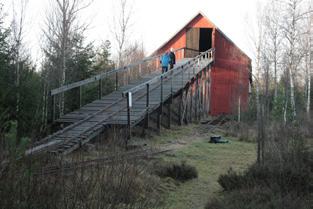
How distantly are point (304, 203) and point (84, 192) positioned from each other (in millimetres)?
3888

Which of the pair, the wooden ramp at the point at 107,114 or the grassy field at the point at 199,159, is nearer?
the grassy field at the point at 199,159

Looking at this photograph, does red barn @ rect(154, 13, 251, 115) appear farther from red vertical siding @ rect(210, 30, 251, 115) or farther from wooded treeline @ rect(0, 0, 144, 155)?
wooded treeline @ rect(0, 0, 144, 155)

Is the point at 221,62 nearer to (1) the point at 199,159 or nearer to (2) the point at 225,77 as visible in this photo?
(2) the point at 225,77

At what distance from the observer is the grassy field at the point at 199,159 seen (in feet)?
25.2

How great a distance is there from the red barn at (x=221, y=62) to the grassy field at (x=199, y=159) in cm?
1035

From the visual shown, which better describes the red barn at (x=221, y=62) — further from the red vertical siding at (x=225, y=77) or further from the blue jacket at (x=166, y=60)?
the blue jacket at (x=166, y=60)

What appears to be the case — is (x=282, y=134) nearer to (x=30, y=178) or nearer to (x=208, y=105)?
(x=30, y=178)

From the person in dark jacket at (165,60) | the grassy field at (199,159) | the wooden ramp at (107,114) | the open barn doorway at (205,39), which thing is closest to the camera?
the grassy field at (199,159)

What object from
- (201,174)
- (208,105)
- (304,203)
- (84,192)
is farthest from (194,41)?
(84,192)

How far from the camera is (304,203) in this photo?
608cm

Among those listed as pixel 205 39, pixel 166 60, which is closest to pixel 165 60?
pixel 166 60

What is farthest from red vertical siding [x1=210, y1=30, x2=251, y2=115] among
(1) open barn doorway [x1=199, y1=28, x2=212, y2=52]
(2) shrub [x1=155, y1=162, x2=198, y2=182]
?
(2) shrub [x1=155, y1=162, x2=198, y2=182]

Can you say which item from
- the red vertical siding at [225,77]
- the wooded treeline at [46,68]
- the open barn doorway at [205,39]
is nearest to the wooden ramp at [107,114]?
the wooded treeline at [46,68]

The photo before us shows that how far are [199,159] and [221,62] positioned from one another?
18.8 meters
